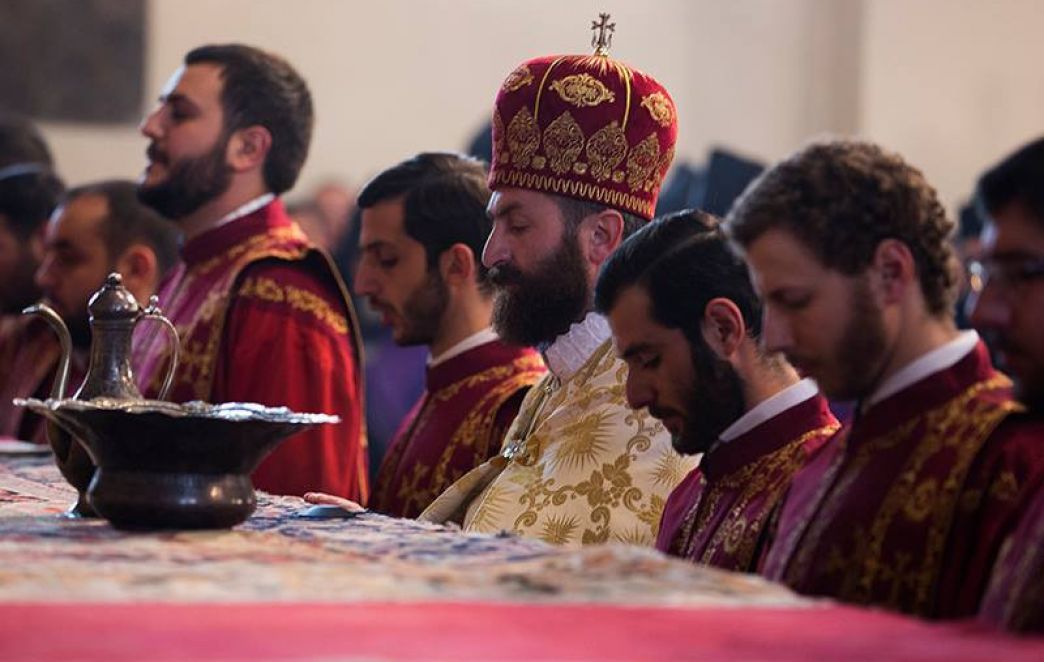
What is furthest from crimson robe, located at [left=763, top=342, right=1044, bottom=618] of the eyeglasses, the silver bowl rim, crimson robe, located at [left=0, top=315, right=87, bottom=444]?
crimson robe, located at [left=0, top=315, right=87, bottom=444]

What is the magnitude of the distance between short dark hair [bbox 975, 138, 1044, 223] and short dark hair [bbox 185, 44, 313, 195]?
12.1 ft

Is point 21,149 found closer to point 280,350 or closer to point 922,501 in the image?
point 280,350

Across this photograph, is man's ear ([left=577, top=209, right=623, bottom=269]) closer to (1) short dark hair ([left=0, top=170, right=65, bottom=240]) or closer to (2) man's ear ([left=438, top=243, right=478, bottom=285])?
(2) man's ear ([left=438, top=243, right=478, bottom=285])

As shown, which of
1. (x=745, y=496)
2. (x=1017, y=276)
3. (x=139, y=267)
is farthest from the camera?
(x=139, y=267)

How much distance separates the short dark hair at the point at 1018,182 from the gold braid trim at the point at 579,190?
7.30 feet

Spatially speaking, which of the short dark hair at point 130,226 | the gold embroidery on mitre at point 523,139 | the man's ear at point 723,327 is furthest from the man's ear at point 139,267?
the man's ear at point 723,327

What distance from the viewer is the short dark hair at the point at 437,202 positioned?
18.8 feet

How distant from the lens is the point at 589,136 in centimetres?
529

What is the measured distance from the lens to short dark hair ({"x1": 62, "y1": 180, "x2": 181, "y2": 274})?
742 centimetres

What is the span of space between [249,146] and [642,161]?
1.62 meters

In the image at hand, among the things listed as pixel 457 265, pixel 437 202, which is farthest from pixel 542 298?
pixel 437 202

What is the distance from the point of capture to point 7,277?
8.49 m

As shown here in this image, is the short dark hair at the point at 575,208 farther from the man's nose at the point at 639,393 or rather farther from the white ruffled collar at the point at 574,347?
the man's nose at the point at 639,393

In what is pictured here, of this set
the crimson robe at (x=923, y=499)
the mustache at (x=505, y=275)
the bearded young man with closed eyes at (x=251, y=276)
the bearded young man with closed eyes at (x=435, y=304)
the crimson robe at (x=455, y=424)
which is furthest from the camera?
the bearded young man with closed eyes at (x=251, y=276)
